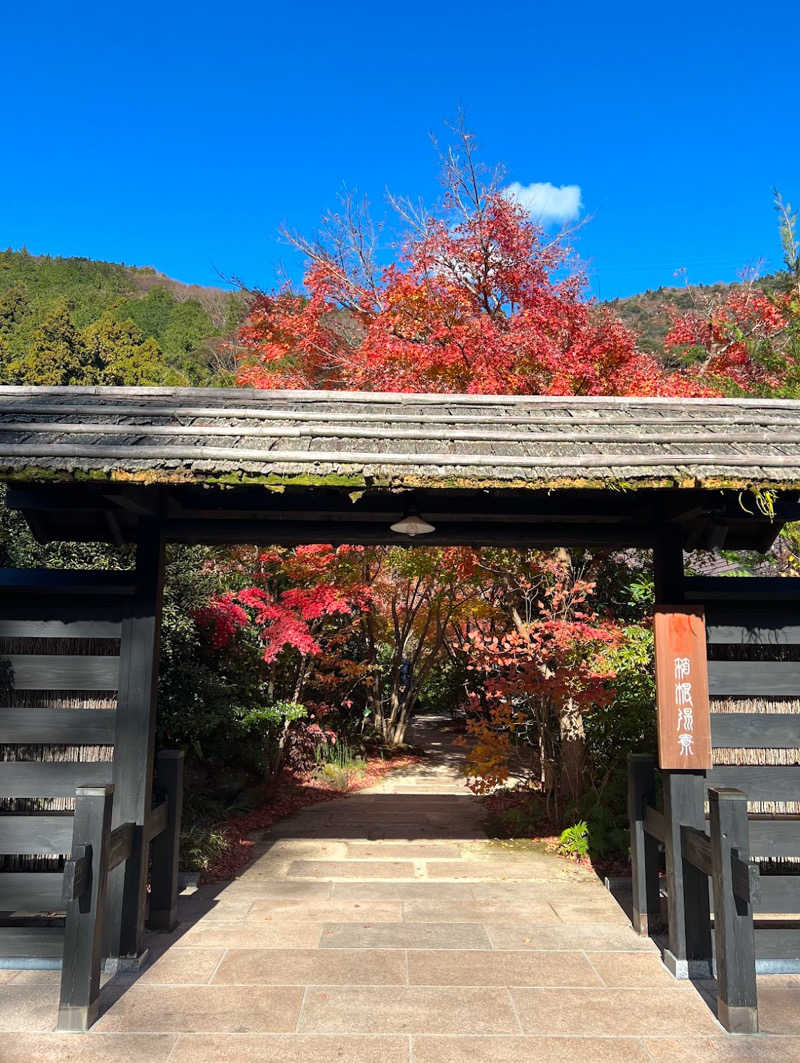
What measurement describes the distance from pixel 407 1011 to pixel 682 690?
7.59 feet

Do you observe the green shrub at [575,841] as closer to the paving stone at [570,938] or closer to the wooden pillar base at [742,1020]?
the paving stone at [570,938]

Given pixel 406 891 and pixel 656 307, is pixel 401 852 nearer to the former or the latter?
pixel 406 891

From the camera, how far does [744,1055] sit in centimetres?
345

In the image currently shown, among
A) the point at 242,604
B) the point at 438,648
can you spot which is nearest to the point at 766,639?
the point at 242,604

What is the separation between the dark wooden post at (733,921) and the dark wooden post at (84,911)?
3.13 m

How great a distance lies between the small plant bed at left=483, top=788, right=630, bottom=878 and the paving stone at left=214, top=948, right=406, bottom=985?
2.79m

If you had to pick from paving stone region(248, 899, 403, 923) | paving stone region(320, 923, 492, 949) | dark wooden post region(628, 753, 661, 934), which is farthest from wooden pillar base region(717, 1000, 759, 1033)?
paving stone region(248, 899, 403, 923)

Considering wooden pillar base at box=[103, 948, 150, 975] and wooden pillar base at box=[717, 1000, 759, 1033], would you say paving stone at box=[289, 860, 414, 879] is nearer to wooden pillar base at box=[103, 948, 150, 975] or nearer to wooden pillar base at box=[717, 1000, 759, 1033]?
wooden pillar base at box=[103, 948, 150, 975]

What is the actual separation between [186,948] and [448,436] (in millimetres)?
3568

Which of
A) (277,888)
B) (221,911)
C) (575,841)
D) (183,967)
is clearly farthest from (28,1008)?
(575,841)

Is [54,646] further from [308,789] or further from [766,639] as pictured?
[308,789]

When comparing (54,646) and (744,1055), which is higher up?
(54,646)

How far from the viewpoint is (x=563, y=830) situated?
7.61m

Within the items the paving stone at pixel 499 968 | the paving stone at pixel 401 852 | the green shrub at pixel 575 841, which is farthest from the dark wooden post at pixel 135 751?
the green shrub at pixel 575 841
